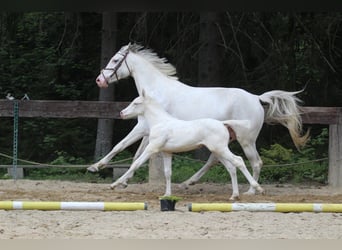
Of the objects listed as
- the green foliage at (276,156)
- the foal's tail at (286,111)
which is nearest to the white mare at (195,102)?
the foal's tail at (286,111)

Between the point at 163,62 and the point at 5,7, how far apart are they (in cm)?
723

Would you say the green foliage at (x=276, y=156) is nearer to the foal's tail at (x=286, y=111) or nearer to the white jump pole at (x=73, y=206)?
the foal's tail at (x=286, y=111)

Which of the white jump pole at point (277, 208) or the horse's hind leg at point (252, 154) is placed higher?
the horse's hind leg at point (252, 154)

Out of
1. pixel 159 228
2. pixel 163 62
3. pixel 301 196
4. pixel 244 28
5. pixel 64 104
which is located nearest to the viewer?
pixel 159 228

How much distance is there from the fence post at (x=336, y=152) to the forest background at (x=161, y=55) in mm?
3032

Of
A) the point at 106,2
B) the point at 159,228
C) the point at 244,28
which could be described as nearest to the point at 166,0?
the point at 106,2

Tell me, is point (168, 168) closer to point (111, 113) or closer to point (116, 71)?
point (116, 71)

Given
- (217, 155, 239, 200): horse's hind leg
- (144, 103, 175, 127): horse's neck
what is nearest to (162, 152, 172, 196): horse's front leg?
(144, 103, 175, 127): horse's neck

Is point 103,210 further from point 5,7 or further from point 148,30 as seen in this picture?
point 148,30

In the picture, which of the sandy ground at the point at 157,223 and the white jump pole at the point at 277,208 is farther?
the white jump pole at the point at 277,208

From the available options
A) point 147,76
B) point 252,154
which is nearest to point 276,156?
point 252,154

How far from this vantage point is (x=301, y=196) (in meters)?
8.44

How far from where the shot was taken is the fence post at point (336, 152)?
944cm

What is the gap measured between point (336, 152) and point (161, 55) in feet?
21.2
